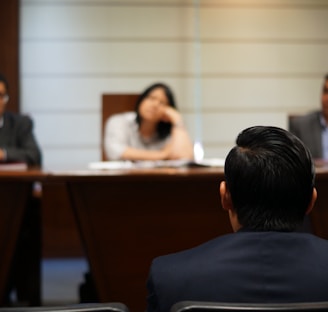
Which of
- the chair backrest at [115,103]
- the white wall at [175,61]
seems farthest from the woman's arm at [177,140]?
the white wall at [175,61]

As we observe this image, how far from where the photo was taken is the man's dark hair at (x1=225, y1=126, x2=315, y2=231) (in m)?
1.19

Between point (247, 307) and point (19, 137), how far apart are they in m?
2.86

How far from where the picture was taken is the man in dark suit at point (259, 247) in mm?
1077

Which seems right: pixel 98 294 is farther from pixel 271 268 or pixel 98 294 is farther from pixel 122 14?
pixel 122 14

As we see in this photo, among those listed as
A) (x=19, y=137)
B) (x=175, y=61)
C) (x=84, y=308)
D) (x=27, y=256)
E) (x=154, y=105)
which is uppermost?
(x=175, y=61)

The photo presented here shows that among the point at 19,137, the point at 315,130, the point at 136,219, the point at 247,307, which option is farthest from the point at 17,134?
the point at 247,307

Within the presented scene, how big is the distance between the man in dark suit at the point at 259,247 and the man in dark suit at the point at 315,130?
2522 mm

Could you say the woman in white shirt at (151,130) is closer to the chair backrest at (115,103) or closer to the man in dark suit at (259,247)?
the chair backrest at (115,103)

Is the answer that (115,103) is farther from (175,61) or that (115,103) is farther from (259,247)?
(259,247)

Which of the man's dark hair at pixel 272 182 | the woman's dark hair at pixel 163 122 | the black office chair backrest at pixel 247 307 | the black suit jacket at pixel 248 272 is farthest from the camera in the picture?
the woman's dark hair at pixel 163 122

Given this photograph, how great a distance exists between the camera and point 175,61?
17.7 ft

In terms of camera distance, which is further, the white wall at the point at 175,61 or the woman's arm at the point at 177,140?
the white wall at the point at 175,61

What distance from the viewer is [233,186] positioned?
4.07 feet

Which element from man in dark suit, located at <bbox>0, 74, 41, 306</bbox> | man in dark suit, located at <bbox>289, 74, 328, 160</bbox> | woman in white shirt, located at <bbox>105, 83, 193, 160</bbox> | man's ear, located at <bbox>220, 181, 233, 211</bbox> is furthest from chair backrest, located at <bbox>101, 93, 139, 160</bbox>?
man's ear, located at <bbox>220, 181, 233, 211</bbox>
